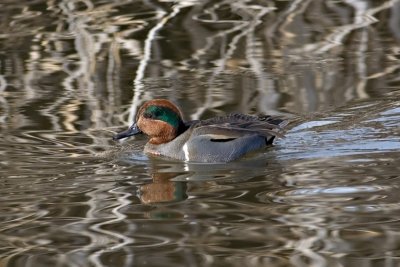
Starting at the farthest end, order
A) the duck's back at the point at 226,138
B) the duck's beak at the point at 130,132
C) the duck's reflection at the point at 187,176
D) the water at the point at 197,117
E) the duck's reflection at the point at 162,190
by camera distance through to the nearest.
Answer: the duck's beak at the point at 130,132
the duck's back at the point at 226,138
the duck's reflection at the point at 187,176
the duck's reflection at the point at 162,190
the water at the point at 197,117

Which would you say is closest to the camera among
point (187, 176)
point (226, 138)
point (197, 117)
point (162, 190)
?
point (162, 190)

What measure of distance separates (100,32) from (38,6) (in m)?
1.97

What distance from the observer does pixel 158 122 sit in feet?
30.1

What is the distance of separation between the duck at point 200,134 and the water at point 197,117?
159 mm

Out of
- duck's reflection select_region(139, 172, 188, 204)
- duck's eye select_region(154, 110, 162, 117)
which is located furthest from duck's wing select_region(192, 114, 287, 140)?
duck's reflection select_region(139, 172, 188, 204)

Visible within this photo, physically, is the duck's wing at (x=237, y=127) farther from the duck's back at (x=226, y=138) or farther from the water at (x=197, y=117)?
the water at (x=197, y=117)

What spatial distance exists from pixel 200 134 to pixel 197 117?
1.18 meters

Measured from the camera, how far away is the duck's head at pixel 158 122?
914 centimetres

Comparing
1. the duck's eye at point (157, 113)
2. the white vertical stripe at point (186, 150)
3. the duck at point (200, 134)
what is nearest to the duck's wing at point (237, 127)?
the duck at point (200, 134)

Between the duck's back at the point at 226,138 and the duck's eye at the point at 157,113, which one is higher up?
the duck's eye at the point at 157,113

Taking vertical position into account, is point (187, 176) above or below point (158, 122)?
below

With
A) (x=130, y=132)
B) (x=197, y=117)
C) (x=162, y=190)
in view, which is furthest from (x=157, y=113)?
(x=162, y=190)

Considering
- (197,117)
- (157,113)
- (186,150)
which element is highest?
(157,113)

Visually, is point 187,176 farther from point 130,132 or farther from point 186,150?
point 130,132
